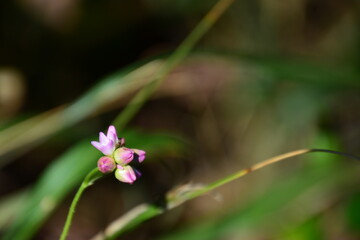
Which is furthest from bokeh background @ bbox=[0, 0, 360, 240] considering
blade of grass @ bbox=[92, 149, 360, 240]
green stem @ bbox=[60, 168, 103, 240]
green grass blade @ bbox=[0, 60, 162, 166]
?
green stem @ bbox=[60, 168, 103, 240]

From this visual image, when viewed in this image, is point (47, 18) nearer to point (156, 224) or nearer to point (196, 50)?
point (156, 224)

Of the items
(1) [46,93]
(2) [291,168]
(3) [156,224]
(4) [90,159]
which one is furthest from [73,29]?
(4) [90,159]

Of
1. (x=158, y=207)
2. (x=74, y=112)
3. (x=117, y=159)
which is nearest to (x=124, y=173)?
(x=117, y=159)

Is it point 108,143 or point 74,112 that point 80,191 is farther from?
point 74,112

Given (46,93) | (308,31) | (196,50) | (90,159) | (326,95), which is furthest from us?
(308,31)

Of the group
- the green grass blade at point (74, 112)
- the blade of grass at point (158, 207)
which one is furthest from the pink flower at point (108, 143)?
the green grass blade at point (74, 112)

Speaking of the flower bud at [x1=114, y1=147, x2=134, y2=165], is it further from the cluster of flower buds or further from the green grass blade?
the green grass blade

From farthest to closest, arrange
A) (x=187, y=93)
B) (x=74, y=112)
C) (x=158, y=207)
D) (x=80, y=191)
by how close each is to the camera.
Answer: (x=187, y=93) < (x=74, y=112) < (x=158, y=207) < (x=80, y=191)
